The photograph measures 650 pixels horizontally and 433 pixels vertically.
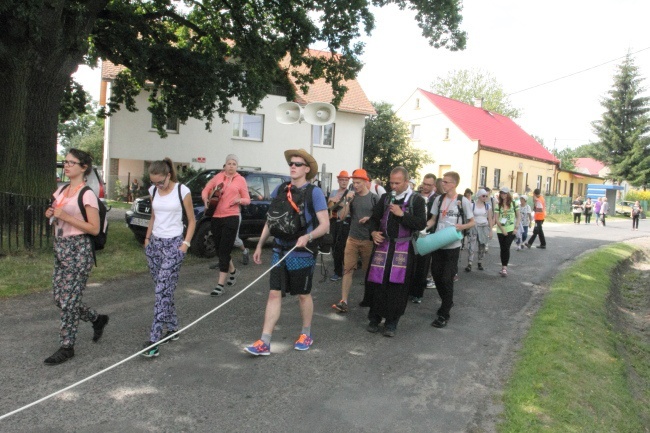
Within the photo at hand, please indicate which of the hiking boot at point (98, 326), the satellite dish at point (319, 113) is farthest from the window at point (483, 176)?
the hiking boot at point (98, 326)

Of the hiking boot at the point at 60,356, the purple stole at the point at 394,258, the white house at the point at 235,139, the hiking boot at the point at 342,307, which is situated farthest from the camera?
the white house at the point at 235,139

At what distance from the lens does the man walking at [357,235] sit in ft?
23.0

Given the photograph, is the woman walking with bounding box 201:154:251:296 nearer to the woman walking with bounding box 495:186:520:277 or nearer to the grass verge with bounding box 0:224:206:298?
the grass verge with bounding box 0:224:206:298

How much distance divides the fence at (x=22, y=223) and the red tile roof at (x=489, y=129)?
112 feet

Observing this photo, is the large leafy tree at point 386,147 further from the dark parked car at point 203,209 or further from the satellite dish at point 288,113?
the satellite dish at point 288,113

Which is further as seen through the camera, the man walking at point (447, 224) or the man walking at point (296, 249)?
the man walking at point (447, 224)

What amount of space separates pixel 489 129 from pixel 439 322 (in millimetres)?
41714

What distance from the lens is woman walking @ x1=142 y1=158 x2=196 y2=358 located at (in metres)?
5.03

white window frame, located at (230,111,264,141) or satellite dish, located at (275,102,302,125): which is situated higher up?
white window frame, located at (230,111,264,141)

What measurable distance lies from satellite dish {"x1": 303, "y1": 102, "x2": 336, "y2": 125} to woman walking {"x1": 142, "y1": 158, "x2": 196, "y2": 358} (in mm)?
5764

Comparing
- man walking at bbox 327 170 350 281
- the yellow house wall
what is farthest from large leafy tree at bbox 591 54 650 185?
man walking at bbox 327 170 350 281

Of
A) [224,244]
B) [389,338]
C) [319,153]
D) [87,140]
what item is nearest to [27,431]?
[389,338]

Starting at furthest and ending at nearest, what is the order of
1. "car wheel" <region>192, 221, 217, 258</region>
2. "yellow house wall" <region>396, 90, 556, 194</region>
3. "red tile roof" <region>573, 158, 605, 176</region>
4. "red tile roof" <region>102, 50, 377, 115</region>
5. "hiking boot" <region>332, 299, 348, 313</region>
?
"red tile roof" <region>573, 158, 605, 176</region>
"yellow house wall" <region>396, 90, 556, 194</region>
"red tile roof" <region>102, 50, 377, 115</region>
"car wheel" <region>192, 221, 217, 258</region>
"hiking boot" <region>332, 299, 348, 313</region>

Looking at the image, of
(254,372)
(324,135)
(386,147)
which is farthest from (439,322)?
(386,147)
